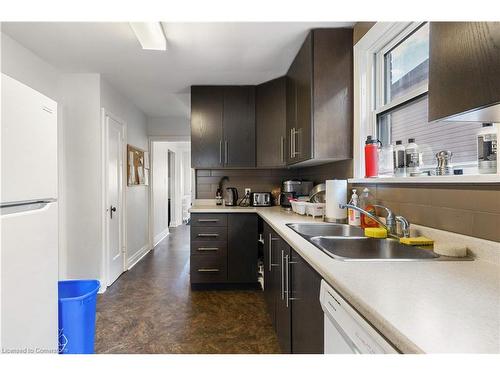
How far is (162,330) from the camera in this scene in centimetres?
231

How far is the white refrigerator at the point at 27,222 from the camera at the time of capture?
41.4 inches

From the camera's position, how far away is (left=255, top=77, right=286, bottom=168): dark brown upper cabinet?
3369 mm

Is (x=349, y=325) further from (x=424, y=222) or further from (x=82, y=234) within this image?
(x=82, y=234)

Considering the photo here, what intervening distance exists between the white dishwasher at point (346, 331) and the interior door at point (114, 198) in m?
Answer: 3.00

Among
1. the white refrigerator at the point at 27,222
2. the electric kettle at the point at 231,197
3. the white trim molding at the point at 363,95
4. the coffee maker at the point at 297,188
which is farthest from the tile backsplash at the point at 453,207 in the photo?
the electric kettle at the point at 231,197

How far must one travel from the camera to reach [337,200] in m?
2.23

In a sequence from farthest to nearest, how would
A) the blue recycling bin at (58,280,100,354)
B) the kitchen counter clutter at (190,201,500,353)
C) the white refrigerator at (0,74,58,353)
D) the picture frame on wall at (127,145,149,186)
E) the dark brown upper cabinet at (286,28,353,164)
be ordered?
the picture frame on wall at (127,145,149,186) < the dark brown upper cabinet at (286,28,353,164) < the blue recycling bin at (58,280,100,354) < the white refrigerator at (0,74,58,353) < the kitchen counter clutter at (190,201,500,353)

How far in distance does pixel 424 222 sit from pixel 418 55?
98 centimetres

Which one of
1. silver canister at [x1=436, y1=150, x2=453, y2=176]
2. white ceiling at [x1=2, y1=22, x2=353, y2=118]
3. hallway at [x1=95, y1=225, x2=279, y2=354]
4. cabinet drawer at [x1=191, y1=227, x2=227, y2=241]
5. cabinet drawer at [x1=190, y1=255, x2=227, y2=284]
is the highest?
white ceiling at [x1=2, y1=22, x2=353, y2=118]

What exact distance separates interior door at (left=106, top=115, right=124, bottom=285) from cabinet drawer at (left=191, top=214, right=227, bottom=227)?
1045mm

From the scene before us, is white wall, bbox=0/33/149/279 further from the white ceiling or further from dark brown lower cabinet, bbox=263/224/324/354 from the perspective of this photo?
dark brown lower cabinet, bbox=263/224/324/354

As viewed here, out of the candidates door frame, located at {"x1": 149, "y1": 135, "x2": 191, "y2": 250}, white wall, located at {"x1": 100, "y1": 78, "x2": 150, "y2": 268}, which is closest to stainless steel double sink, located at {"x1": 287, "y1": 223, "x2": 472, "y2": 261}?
white wall, located at {"x1": 100, "y1": 78, "x2": 150, "y2": 268}
